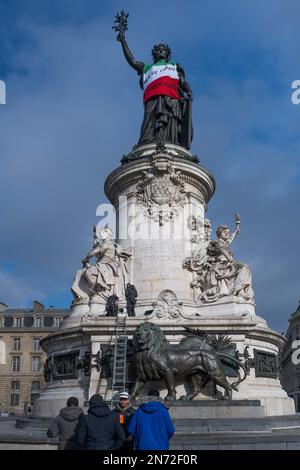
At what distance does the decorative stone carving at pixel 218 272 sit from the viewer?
19672 mm

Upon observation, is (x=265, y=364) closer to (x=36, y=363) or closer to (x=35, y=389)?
(x=35, y=389)

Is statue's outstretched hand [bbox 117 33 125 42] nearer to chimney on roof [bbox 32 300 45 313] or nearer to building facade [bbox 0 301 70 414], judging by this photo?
building facade [bbox 0 301 70 414]

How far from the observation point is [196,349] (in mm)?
15516

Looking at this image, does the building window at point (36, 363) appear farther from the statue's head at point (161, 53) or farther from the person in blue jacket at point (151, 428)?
the person in blue jacket at point (151, 428)

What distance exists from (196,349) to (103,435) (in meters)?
9.24

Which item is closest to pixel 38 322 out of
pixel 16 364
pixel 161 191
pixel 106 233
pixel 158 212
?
pixel 16 364

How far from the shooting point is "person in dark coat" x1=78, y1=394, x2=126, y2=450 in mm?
6516

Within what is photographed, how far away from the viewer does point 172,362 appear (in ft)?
50.5

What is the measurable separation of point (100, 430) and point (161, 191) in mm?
15899

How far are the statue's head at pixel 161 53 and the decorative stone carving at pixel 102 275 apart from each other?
11019 millimetres

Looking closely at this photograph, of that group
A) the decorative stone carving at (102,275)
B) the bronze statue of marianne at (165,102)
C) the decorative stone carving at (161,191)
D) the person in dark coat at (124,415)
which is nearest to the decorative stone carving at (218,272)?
the decorative stone carving at (161,191)

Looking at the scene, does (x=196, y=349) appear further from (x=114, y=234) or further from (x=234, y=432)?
(x=114, y=234)

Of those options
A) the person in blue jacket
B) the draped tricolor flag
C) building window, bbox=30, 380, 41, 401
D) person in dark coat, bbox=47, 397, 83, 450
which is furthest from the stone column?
building window, bbox=30, 380, 41, 401

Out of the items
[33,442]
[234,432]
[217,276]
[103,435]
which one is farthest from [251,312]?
[103,435]
